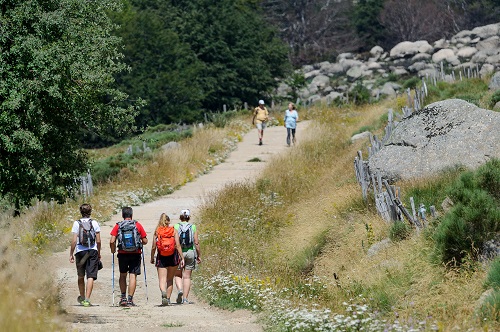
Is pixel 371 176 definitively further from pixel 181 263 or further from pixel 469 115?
pixel 181 263

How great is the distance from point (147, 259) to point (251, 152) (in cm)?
1495

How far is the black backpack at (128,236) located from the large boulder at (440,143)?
623 centimetres

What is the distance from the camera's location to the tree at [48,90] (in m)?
12.5

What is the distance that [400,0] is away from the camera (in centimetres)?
7825

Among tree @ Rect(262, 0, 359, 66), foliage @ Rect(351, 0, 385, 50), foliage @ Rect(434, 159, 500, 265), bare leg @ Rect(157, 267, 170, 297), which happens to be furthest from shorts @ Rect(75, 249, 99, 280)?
tree @ Rect(262, 0, 359, 66)

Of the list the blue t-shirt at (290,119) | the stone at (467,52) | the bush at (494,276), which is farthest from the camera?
the stone at (467,52)

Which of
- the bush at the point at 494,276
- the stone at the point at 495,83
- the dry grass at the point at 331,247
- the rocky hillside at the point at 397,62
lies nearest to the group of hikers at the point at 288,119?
the dry grass at the point at 331,247

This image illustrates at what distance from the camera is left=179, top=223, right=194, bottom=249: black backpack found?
46.9ft

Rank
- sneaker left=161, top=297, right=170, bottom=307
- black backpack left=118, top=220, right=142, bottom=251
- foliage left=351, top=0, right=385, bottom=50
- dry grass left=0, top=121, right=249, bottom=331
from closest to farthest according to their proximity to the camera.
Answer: dry grass left=0, top=121, right=249, bottom=331
black backpack left=118, top=220, right=142, bottom=251
sneaker left=161, top=297, right=170, bottom=307
foliage left=351, top=0, right=385, bottom=50

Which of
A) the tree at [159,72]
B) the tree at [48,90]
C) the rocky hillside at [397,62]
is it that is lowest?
the rocky hillside at [397,62]

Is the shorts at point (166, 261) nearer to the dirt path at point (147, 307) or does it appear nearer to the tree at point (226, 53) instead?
the dirt path at point (147, 307)

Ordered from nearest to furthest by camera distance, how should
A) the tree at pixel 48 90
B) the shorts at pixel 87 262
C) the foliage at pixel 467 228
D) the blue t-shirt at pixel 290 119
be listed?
the tree at pixel 48 90, the foliage at pixel 467 228, the shorts at pixel 87 262, the blue t-shirt at pixel 290 119

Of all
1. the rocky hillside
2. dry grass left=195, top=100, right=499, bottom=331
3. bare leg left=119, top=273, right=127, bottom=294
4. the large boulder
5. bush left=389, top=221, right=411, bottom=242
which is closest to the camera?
dry grass left=195, top=100, right=499, bottom=331

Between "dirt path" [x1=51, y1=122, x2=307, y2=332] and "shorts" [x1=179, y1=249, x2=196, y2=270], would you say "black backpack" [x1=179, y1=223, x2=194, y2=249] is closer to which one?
"shorts" [x1=179, y1=249, x2=196, y2=270]
